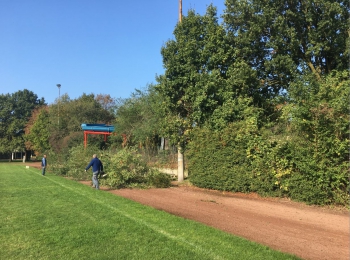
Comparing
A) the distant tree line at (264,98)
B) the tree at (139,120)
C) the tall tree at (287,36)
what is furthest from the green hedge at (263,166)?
the tree at (139,120)

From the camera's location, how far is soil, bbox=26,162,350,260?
648 centimetres

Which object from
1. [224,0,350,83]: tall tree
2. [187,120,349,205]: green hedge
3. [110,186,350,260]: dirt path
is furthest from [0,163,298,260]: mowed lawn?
[224,0,350,83]: tall tree

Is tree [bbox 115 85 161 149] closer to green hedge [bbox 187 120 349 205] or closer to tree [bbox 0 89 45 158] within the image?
green hedge [bbox 187 120 349 205]

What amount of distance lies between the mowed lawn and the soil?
2.52 feet

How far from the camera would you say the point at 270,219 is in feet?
29.6

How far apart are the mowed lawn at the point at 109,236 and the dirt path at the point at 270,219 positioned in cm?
77

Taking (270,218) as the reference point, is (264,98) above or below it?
above

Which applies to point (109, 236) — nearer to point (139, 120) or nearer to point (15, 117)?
point (139, 120)

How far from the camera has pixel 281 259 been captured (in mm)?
5340

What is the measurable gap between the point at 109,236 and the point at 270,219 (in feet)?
15.7

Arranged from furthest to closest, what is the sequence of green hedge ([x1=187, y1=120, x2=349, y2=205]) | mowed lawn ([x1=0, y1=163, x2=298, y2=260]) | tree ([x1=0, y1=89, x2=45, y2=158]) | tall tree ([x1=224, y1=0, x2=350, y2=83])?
tree ([x1=0, y1=89, x2=45, y2=158]) → tall tree ([x1=224, y1=0, x2=350, y2=83]) → green hedge ([x1=187, y1=120, x2=349, y2=205]) → mowed lawn ([x1=0, y1=163, x2=298, y2=260])

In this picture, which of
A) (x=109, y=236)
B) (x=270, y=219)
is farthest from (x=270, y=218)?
(x=109, y=236)

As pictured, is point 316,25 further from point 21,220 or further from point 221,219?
point 21,220

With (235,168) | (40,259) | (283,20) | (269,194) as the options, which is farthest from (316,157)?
(40,259)
